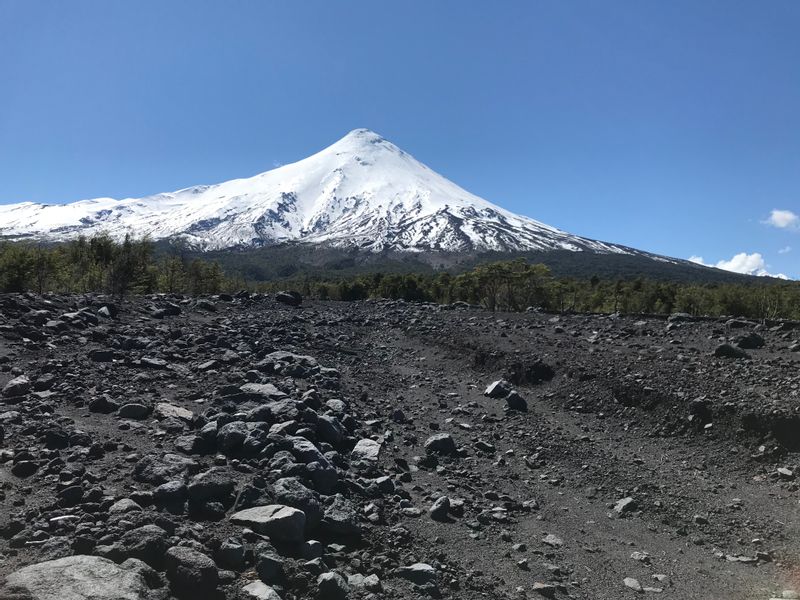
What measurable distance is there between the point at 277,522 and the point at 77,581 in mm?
1929

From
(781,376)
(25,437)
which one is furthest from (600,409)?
(25,437)

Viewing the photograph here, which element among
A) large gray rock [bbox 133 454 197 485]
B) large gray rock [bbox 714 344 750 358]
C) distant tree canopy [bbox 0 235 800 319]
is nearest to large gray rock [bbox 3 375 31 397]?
large gray rock [bbox 133 454 197 485]

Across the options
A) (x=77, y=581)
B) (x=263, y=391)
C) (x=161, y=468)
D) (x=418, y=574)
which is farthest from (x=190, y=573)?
(x=263, y=391)

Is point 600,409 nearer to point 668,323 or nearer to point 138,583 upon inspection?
point 668,323

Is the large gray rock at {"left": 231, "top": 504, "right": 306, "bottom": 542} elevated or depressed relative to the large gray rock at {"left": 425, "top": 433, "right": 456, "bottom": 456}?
elevated

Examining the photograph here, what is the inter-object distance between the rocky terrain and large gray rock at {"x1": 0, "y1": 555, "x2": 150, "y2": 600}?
0.02 metres

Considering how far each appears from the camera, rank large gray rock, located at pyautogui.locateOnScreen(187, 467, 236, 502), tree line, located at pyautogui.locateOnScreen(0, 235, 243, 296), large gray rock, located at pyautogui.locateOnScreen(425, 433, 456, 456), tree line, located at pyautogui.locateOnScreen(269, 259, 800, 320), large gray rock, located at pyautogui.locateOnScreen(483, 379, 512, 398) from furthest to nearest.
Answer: tree line, located at pyautogui.locateOnScreen(269, 259, 800, 320), tree line, located at pyautogui.locateOnScreen(0, 235, 243, 296), large gray rock, located at pyautogui.locateOnScreen(483, 379, 512, 398), large gray rock, located at pyautogui.locateOnScreen(425, 433, 456, 456), large gray rock, located at pyautogui.locateOnScreen(187, 467, 236, 502)

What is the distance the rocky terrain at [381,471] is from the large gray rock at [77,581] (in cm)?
2

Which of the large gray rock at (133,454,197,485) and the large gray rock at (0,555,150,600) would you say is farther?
the large gray rock at (133,454,197,485)

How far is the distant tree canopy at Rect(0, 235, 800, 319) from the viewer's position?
3722 cm

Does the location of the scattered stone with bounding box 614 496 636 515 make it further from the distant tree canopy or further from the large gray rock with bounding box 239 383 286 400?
the distant tree canopy

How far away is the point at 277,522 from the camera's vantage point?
220 inches

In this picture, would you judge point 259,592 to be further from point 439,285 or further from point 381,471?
point 439,285

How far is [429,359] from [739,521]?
457 inches
